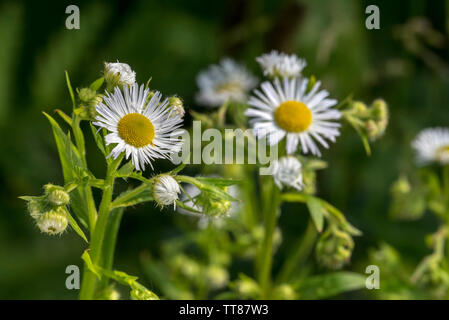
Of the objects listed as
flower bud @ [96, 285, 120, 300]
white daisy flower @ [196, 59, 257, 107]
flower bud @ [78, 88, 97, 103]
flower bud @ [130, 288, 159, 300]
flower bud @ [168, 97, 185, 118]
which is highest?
white daisy flower @ [196, 59, 257, 107]

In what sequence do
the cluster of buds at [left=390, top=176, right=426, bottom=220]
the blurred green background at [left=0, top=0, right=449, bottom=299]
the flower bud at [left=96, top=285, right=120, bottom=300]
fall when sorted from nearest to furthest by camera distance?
the flower bud at [left=96, top=285, right=120, bottom=300], the cluster of buds at [left=390, top=176, right=426, bottom=220], the blurred green background at [left=0, top=0, right=449, bottom=299]

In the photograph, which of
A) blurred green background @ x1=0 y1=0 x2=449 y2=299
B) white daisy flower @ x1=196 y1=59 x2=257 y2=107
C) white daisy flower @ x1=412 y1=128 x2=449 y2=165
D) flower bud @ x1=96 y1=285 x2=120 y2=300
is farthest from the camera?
blurred green background @ x1=0 y1=0 x2=449 y2=299

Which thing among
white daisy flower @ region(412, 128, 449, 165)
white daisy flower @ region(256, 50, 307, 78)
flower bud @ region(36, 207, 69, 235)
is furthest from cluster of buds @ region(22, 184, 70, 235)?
white daisy flower @ region(412, 128, 449, 165)

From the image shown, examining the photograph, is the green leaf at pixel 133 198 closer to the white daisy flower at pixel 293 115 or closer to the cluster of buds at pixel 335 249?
the white daisy flower at pixel 293 115

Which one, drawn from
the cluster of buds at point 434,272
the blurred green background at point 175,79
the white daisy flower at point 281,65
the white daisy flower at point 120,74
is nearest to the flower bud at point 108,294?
the white daisy flower at point 120,74

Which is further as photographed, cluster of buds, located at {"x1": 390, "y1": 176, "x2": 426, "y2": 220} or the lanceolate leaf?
cluster of buds, located at {"x1": 390, "y1": 176, "x2": 426, "y2": 220}

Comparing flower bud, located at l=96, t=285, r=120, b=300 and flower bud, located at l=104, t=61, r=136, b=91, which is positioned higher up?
flower bud, located at l=104, t=61, r=136, b=91

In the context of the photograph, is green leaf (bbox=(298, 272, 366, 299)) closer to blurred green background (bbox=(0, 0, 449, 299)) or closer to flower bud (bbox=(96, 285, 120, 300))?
flower bud (bbox=(96, 285, 120, 300))
